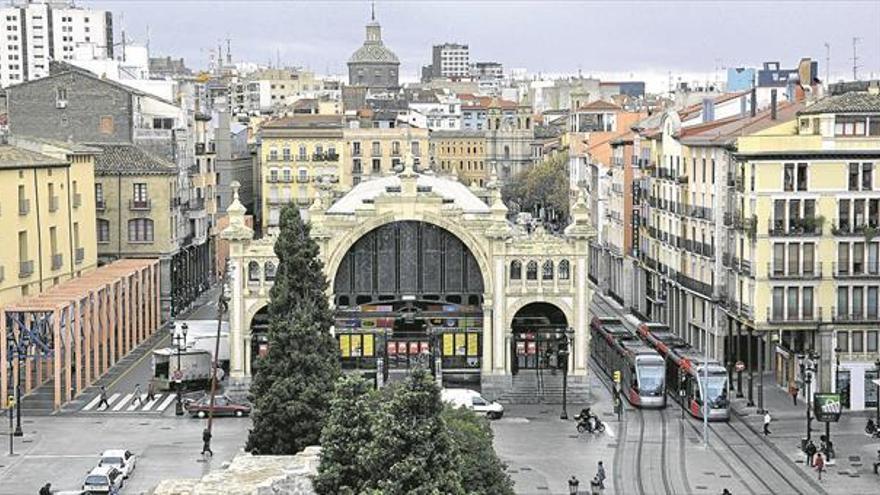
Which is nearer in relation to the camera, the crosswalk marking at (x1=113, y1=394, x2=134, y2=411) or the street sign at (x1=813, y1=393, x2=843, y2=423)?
the street sign at (x1=813, y1=393, x2=843, y2=423)

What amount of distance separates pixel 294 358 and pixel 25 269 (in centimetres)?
3365

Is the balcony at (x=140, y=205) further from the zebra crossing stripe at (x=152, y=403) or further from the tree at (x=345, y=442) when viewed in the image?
the tree at (x=345, y=442)

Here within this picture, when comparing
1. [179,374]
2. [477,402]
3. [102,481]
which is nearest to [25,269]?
[179,374]

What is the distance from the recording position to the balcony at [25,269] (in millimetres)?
95531

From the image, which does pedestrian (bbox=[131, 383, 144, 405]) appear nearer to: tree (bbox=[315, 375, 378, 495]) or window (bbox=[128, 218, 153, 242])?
window (bbox=[128, 218, 153, 242])

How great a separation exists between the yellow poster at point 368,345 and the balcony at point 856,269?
26252 millimetres

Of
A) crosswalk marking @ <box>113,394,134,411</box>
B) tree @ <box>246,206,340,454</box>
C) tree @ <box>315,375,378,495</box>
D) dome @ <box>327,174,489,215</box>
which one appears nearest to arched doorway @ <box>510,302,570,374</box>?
dome @ <box>327,174,489,215</box>

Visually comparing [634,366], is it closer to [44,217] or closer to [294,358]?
[294,358]

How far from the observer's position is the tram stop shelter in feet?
281

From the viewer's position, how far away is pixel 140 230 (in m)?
124

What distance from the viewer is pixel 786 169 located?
289ft

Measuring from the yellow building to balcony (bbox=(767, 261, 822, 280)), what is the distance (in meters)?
43.1

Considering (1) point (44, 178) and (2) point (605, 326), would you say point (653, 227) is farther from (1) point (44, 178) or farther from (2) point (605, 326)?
(1) point (44, 178)

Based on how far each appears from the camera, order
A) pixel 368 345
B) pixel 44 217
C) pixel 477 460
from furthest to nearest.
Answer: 1. pixel 44 217
2. pixel 368 345
3. pixel 477 460
